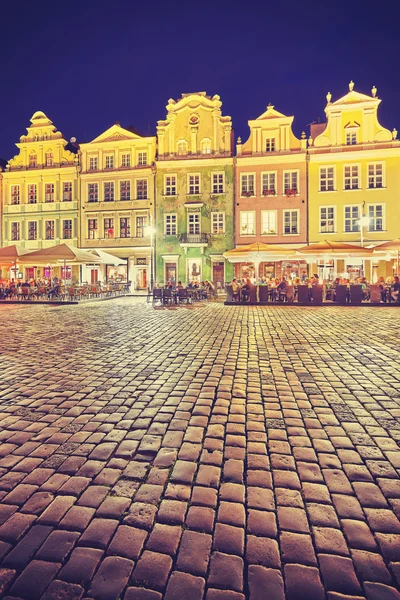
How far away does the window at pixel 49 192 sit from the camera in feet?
109

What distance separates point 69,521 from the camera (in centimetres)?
197

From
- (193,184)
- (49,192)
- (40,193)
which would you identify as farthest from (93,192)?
(193,184)

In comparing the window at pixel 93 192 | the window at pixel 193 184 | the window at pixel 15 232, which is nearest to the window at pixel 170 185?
the window at pixel 193 184

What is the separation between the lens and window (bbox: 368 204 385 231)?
89.9 ft

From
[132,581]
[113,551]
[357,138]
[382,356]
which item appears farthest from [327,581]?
[357,138]

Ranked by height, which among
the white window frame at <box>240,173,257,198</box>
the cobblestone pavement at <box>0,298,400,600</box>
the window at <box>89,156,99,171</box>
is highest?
the window at <box>89,156,99,171</box>

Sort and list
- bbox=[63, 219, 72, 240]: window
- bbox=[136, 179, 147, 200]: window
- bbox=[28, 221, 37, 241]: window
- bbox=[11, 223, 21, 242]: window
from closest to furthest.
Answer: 1. bbox=[136, 179, 147, 200]: window
2. bbox=[63, 219, 72, 240]: window
3. bbox=[28, 221, 37, 241]: window
4. bbox=[11, 223, 21, 242]: window

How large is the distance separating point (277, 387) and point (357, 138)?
29.8 m

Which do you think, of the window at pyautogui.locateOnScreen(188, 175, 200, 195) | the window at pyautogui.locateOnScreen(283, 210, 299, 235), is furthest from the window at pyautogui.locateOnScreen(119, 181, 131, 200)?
the window at pyautogui.locateOnScreen(283, 210, 299, 235)

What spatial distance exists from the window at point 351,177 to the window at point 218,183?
981 cm

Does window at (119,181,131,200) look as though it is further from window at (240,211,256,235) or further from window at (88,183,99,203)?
window at (240,211,256,235)

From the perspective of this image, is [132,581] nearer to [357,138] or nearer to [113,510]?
[113,510]

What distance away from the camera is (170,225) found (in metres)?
30.8

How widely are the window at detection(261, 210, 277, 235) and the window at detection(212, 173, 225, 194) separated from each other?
13.3 feet
